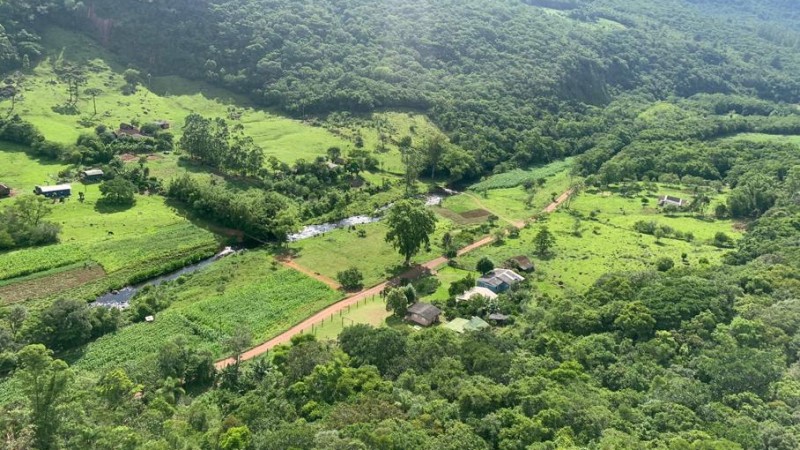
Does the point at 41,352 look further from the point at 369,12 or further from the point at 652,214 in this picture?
the point at 369,12

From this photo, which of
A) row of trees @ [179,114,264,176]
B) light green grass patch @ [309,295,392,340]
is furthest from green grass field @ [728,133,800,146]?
light green grass patch @ [309,295,392,340]

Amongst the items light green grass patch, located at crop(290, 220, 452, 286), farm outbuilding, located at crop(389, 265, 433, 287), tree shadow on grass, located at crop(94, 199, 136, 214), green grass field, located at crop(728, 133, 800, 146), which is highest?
green grass field, located at crop(728, 133, 800, 146)

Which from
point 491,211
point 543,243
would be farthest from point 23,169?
point 543,243

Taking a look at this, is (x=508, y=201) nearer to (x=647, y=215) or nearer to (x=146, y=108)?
(x=647, y=215)

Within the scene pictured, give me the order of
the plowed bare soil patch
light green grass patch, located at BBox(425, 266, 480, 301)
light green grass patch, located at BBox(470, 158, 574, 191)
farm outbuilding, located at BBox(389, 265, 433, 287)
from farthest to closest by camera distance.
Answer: light green grass patch, located at BBox(470, 158, 574, 191) < farm outbuilding, located at BBox(389, 265, 433, 287) < light green grass patch, located at BBox(425, 266, 480, 301) < the plowed bare soil patch

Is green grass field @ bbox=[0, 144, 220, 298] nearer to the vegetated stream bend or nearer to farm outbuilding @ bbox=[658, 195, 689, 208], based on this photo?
the vegetated stream bend

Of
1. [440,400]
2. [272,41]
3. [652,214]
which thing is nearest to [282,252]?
[440,400]

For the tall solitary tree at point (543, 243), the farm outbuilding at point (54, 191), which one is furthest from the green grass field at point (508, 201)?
the farm outbuilding at point (54, 191)

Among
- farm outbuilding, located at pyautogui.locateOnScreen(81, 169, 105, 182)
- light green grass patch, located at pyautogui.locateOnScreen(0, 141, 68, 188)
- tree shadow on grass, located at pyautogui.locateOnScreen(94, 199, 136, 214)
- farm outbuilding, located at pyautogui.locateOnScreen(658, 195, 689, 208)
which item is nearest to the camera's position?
tree shadow on grass, located at pyautogui.locateOnScreen(94, 199, 136, 214)
